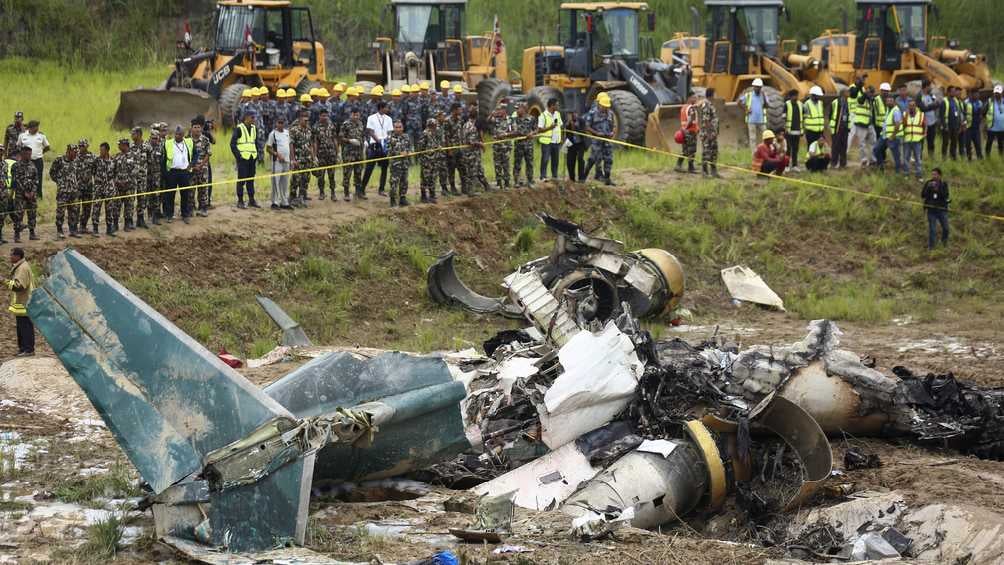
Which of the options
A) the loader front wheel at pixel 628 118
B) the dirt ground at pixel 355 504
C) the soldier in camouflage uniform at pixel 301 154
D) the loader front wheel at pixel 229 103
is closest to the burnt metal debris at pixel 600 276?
the dirt ground at pixel 355 504

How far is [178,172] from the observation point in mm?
17641

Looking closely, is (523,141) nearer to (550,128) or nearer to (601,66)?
(550,128)

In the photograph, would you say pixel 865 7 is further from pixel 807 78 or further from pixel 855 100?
pixel 855 100

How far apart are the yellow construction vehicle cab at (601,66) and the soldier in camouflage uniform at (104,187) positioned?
10861mm

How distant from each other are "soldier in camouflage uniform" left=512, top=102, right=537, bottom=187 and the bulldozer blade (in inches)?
305

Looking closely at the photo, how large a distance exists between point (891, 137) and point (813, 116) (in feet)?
4.88

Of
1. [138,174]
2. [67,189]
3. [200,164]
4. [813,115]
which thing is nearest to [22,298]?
[67,189]

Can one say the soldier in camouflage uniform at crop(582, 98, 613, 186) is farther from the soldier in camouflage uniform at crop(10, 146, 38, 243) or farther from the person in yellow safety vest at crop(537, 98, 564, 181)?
the soldier in camouflage uniform at crop(10, 146, 38, 243)

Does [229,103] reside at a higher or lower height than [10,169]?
higher

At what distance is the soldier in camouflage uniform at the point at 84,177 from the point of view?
648 inches

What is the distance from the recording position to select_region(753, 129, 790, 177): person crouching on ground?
23.1 m

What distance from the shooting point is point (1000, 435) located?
38.7ft

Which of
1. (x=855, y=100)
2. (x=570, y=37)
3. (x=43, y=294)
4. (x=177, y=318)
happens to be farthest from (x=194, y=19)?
(x=43, y=294)

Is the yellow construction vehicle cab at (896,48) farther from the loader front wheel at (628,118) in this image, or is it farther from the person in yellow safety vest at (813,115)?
the loader front wheel at (628,118)
